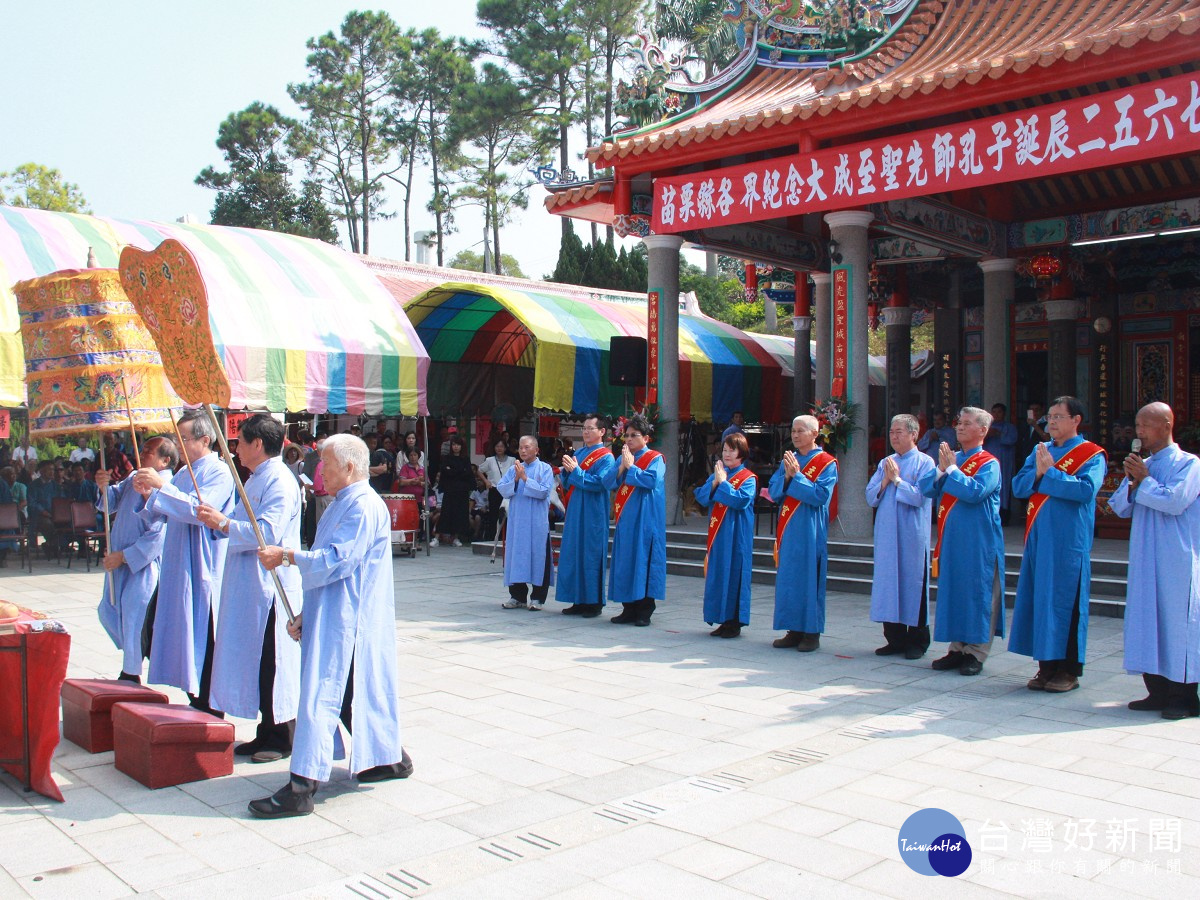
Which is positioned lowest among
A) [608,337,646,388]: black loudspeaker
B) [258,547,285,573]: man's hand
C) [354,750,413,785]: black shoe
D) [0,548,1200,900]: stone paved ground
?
[0,548,1200,900]: stone paved ground

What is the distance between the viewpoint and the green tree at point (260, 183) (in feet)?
108

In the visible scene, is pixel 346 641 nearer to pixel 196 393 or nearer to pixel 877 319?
pixel 196 393

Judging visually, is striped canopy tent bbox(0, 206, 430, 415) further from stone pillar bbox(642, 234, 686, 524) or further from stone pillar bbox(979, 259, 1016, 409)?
stone pillar bbox(979, 259, 1016, 409)

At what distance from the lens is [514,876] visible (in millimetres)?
3404

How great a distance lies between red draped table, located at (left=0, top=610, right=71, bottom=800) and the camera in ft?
13.5

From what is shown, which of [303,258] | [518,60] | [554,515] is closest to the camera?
[303,258]

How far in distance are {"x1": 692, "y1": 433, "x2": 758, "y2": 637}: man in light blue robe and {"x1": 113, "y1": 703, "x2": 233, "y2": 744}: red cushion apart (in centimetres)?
377

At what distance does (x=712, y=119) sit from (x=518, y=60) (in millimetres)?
21126

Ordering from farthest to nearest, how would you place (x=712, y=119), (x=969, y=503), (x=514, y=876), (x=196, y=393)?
(x=712, y=119)
(x=969, y=503)
(x=196, y=393)
(x=514, y=876)

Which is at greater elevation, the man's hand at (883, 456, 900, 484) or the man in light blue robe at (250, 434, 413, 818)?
the man's hand at (883, 456, 900, 484)

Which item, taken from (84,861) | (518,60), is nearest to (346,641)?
(84,861)

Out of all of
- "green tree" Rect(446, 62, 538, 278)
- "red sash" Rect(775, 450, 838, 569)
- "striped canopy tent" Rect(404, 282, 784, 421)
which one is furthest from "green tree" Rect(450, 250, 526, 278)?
"red sash" Rect(775, 450, 838, 569)

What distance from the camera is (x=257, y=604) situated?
4.49 meters

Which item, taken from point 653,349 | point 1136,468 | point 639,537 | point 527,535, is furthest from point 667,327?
point 1136,468
